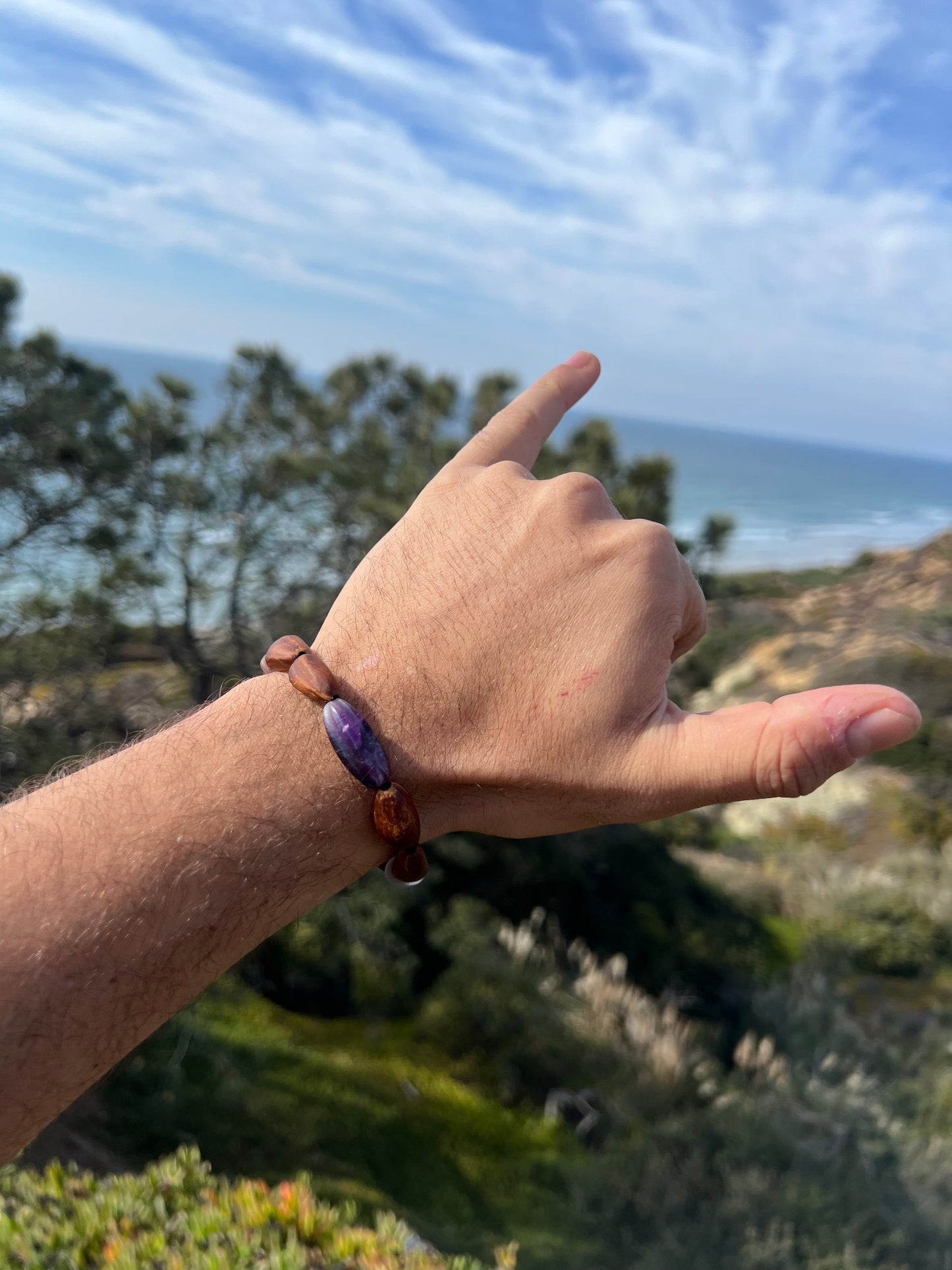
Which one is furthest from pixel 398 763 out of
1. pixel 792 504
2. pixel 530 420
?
pixel 792 504

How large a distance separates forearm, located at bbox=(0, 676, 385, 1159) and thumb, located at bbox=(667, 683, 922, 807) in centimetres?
54

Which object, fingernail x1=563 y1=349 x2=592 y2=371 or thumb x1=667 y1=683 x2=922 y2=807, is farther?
fingernail x1=563 y1=349 x2=592 y2=371

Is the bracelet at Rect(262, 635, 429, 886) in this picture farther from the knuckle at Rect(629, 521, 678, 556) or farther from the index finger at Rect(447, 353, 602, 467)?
the index finger at Rect(447, 353, 602, 467)

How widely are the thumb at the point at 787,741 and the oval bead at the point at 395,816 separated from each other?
16.7 inches

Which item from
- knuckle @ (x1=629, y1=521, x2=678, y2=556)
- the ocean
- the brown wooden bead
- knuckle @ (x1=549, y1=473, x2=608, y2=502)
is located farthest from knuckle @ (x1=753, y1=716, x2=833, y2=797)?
the ocean

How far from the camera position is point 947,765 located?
1270 centimetres

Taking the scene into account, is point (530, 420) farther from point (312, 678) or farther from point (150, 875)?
point (150, 875)

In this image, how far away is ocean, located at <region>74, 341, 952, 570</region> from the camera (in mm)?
36531

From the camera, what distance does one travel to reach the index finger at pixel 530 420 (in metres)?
1.98

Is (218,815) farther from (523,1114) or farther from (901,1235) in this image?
(523,1114)

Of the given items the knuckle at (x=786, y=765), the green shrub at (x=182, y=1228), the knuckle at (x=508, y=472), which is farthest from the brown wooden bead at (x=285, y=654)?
the green shrub at (x=182, y=1228)

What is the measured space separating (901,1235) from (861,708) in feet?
17.3

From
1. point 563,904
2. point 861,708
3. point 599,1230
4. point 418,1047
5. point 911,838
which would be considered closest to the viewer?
point 861,708

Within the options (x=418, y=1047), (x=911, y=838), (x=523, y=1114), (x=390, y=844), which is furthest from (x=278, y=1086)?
(x=911, y=838)
